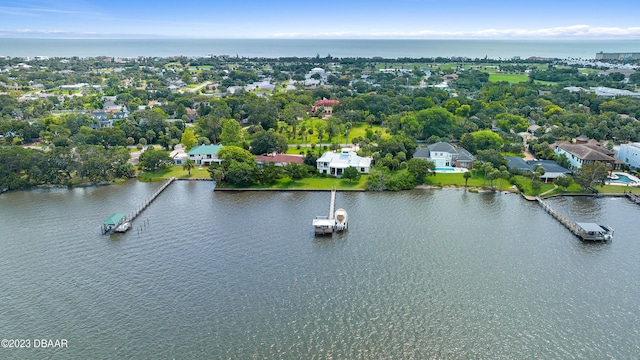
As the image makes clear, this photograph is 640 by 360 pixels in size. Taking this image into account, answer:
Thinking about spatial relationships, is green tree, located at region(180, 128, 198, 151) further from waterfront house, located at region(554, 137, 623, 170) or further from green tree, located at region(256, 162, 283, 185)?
waterfront house, located at region(554, 137, 623, 170)

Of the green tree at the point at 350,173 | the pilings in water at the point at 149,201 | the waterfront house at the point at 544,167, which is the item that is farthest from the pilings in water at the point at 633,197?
the pilings in water at the point at 149,201

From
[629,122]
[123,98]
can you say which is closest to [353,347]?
[629,122]

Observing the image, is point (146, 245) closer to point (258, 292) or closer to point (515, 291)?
point (258, 292)

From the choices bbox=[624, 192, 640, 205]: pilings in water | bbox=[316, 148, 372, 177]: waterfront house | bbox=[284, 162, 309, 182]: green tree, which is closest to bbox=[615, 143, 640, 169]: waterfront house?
bbox=[624, 192, 640, 205]: pilings in water

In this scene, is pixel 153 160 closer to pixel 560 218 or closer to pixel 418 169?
pixel 418 169

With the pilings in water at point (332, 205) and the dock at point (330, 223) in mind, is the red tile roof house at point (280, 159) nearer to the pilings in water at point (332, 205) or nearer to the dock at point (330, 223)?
the pilings in water at point (332, 205)

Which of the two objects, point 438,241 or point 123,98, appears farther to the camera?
point 123,98

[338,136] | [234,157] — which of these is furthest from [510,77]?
[234,157]

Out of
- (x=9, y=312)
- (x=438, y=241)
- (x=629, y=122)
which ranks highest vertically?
(x=629, y=122)
